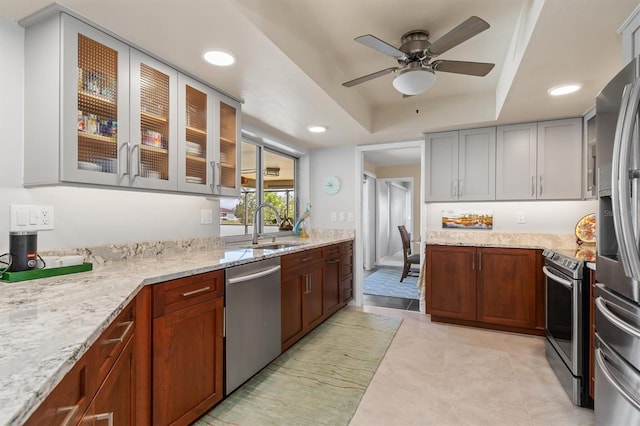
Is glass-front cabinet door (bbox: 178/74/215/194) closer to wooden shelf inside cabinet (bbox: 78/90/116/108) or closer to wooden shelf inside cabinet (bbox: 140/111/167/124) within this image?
wooden shelf inside cabinet (bbox: 140/111/167/124)

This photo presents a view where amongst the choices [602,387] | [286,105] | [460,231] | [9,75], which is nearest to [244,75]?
[286,105]

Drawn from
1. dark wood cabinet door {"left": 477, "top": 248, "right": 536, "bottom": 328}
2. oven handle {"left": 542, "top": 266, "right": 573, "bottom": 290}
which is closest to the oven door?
oven handle {"left": 542, "top": 266, "right": 573, "bottom": 290}

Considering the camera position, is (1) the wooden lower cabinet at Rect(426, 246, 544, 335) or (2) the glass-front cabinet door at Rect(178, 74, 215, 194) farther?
(1) the wooden lower cabinet at Rect(426, 246, 544, 335)

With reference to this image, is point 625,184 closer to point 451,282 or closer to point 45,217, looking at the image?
point 451,282

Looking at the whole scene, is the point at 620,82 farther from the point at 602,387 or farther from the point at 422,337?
the point at 422,337

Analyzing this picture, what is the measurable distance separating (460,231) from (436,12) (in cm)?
246

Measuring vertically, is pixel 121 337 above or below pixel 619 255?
below

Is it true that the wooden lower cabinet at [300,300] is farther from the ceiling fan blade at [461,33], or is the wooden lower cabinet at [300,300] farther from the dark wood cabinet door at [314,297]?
the ceiling fan blade at [461,33]

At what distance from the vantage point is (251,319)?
6.88ft

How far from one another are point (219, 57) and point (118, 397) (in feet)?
5.92

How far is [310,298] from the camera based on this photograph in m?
2.97

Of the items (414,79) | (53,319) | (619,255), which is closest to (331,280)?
(414,79)

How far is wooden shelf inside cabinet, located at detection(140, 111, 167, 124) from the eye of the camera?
6.14 feet

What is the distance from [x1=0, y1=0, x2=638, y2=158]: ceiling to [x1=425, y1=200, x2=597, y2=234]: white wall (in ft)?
3.07
